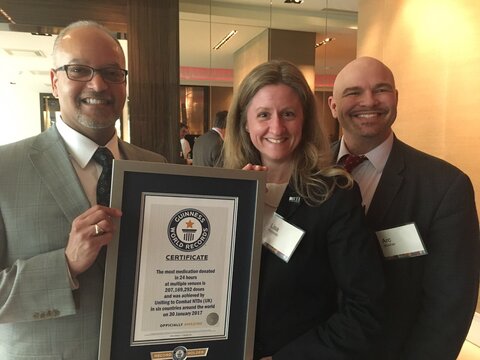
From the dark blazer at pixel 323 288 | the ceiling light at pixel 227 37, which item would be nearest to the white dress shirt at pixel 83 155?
the dark blazer at pixel 323 288

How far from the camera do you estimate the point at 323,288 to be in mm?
1338

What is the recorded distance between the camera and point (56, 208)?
1211 mm

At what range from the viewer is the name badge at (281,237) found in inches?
50.1

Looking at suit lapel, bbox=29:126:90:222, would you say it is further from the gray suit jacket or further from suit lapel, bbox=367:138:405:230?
suit lapel, bbox=367:138:405:230

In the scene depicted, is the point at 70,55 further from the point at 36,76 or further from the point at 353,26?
the point at 36,76

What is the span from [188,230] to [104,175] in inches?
14.6

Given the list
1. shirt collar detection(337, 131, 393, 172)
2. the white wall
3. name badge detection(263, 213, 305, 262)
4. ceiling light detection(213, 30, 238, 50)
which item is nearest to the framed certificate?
name badge detection(263, 213, 305, 262)

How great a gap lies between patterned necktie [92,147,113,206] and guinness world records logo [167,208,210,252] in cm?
27

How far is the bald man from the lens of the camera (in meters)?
1.57

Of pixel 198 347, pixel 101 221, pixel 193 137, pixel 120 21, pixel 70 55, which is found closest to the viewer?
pixel 101 221

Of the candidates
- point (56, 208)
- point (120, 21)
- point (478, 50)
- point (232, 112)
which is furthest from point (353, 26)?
point (56, 208)

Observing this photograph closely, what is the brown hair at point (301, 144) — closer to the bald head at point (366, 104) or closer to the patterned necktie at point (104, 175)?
the bald head at point (366, 104)

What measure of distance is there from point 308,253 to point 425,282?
2.19 ft

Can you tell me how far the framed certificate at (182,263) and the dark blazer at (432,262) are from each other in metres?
0.69
